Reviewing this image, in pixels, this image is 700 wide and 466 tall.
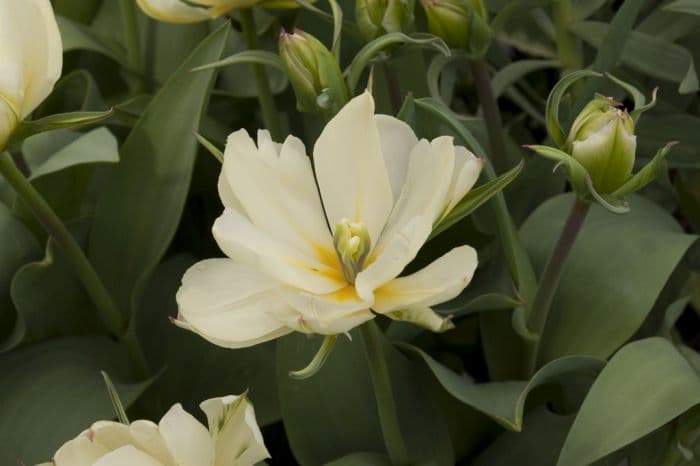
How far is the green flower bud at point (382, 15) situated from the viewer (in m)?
0.54

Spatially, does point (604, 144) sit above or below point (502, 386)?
above

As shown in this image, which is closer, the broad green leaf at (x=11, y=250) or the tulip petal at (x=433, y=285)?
the tulip petal at (x=433, y=285)

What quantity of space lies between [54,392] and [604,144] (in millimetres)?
322

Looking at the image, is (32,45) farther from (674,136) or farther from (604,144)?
(674,136)

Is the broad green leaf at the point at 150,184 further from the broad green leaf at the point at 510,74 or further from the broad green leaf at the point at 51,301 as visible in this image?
the broad green leaf at the point at 510,74

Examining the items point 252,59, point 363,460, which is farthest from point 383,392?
point 252,59

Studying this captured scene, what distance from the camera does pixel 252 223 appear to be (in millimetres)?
428

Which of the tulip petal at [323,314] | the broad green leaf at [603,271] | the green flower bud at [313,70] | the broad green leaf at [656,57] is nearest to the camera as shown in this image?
the tulip petal at [323,314]

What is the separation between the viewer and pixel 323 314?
1.26ft

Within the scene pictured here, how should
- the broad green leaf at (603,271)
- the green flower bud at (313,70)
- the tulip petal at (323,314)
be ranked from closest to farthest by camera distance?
the tulip petal at (323,314)
the green flower bud at (313,70)
the broad green leaf at (603,271)

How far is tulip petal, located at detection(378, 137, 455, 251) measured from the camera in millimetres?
406

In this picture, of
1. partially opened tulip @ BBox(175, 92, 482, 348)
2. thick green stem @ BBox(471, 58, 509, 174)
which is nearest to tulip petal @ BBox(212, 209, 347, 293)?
partially opened tulip @ BBox(175, 92, 482, 348)

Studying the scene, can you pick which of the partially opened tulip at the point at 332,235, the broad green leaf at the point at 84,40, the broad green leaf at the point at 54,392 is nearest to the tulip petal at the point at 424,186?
the partially opened tulip at the point at 332,235

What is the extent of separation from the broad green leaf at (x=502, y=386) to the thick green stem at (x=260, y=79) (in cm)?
16
